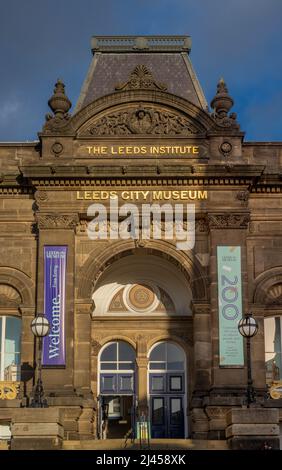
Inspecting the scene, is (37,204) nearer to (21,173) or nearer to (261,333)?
(21,173)

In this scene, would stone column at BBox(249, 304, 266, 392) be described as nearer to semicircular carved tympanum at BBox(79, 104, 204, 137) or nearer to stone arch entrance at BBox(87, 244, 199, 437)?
stone arch entrance at BBox(87, 244, 199, 437)

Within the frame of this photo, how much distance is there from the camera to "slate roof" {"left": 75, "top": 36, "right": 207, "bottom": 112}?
39.4 m

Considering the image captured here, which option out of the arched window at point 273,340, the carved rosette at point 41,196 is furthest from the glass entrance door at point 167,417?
the carved rosette at point 41,196

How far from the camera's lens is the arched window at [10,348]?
3481 centimetres

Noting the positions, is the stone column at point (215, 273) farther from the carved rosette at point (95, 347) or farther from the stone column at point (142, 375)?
the carved rosette at point (95, 347)

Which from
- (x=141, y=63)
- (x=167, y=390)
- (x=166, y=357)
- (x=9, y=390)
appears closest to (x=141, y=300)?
(x=166, y=357)

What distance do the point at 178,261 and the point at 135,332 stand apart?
3.91m

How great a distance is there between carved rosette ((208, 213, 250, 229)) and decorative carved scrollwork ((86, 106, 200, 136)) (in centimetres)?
362

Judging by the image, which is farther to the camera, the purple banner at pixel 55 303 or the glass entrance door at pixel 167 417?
the glass entrance door at pixel 167 417

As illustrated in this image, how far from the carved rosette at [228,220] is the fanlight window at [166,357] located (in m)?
5.65

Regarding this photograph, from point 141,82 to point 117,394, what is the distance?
40.9ft

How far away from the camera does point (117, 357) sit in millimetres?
37125

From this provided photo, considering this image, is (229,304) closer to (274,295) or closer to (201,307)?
(201,307)

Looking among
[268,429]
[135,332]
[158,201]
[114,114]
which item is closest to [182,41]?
[114,114]
